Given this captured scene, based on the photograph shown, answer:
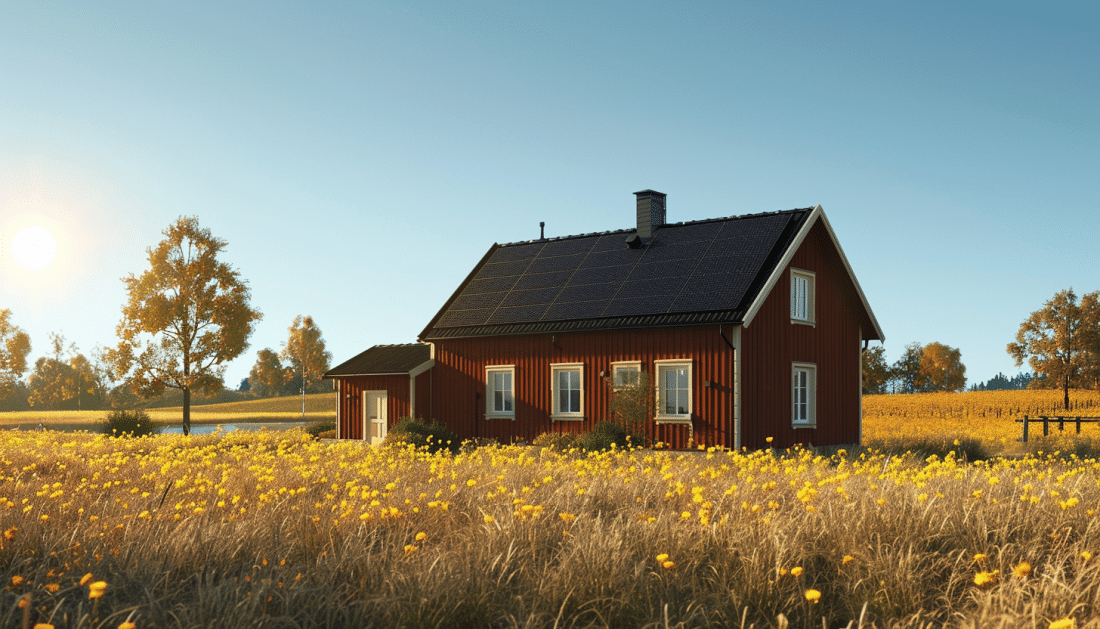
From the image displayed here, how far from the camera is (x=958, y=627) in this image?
17.8 ft

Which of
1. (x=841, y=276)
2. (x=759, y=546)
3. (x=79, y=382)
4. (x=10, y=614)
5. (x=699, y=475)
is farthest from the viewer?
(x=79, y=382)

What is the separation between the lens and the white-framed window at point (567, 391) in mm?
22594

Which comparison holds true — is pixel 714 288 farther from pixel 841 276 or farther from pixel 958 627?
pixel 958 627

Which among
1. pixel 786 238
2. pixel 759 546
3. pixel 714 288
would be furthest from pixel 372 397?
pixel 759 546

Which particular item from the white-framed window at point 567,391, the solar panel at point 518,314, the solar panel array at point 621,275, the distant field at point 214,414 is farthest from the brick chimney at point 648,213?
the distant field at point 214,414

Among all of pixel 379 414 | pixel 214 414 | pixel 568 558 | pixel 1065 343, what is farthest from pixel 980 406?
pixel 214 414

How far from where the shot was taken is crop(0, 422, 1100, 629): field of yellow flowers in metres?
5.39

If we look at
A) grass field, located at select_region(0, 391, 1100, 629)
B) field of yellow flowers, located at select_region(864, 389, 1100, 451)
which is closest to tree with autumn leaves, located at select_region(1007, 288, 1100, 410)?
field of yellow flowers, located at select_region(864, 389, 1100, 451)

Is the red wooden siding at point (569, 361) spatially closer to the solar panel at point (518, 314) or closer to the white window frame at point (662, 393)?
the white window frame at point (662, 393)

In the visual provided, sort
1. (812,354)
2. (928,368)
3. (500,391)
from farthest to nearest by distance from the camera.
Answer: (928,368) < (500,391) < (812,354)

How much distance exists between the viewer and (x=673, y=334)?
21.3 metres

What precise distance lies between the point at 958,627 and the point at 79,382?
9692cm

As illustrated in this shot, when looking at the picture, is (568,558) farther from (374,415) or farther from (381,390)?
(374,415)

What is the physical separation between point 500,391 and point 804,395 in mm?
8051
